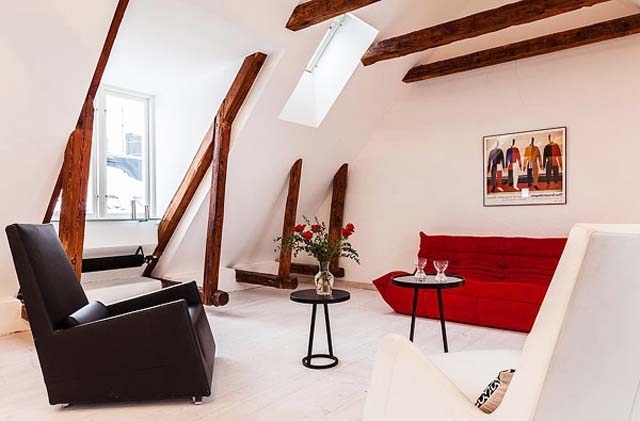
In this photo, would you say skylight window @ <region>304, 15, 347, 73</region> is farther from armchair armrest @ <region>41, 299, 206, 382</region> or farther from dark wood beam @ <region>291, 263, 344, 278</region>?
armchair armrest @ <region>41, 299, 206, 382</region>

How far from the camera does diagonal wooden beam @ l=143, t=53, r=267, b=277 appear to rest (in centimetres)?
432

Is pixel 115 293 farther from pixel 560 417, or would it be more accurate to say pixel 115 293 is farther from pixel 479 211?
pixel 560 417

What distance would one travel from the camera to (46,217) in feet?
13.3

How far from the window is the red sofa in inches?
114

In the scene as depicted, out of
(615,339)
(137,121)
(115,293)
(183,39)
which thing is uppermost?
(183,39)

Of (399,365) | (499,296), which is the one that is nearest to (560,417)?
(399,365)

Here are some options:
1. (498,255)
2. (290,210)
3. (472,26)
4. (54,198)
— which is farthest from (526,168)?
(54,198)

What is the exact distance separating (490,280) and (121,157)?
411 cm

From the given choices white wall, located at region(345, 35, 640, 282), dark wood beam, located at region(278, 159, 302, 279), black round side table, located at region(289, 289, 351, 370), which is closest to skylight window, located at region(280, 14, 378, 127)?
dark wood beam, located at region(278, 159, 302, 279)

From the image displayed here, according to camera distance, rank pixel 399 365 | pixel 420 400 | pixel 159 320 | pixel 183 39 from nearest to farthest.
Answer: pixel 420 400, pixel 399 365, pixel 159 320, pixel 183 39

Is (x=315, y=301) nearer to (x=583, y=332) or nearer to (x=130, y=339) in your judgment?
(x=130, y=339)

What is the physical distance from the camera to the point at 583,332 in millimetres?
1081

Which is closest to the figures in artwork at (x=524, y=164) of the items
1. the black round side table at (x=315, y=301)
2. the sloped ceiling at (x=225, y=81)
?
the sloped ceiling at (x=225, y=81)

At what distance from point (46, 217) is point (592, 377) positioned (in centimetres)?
419
